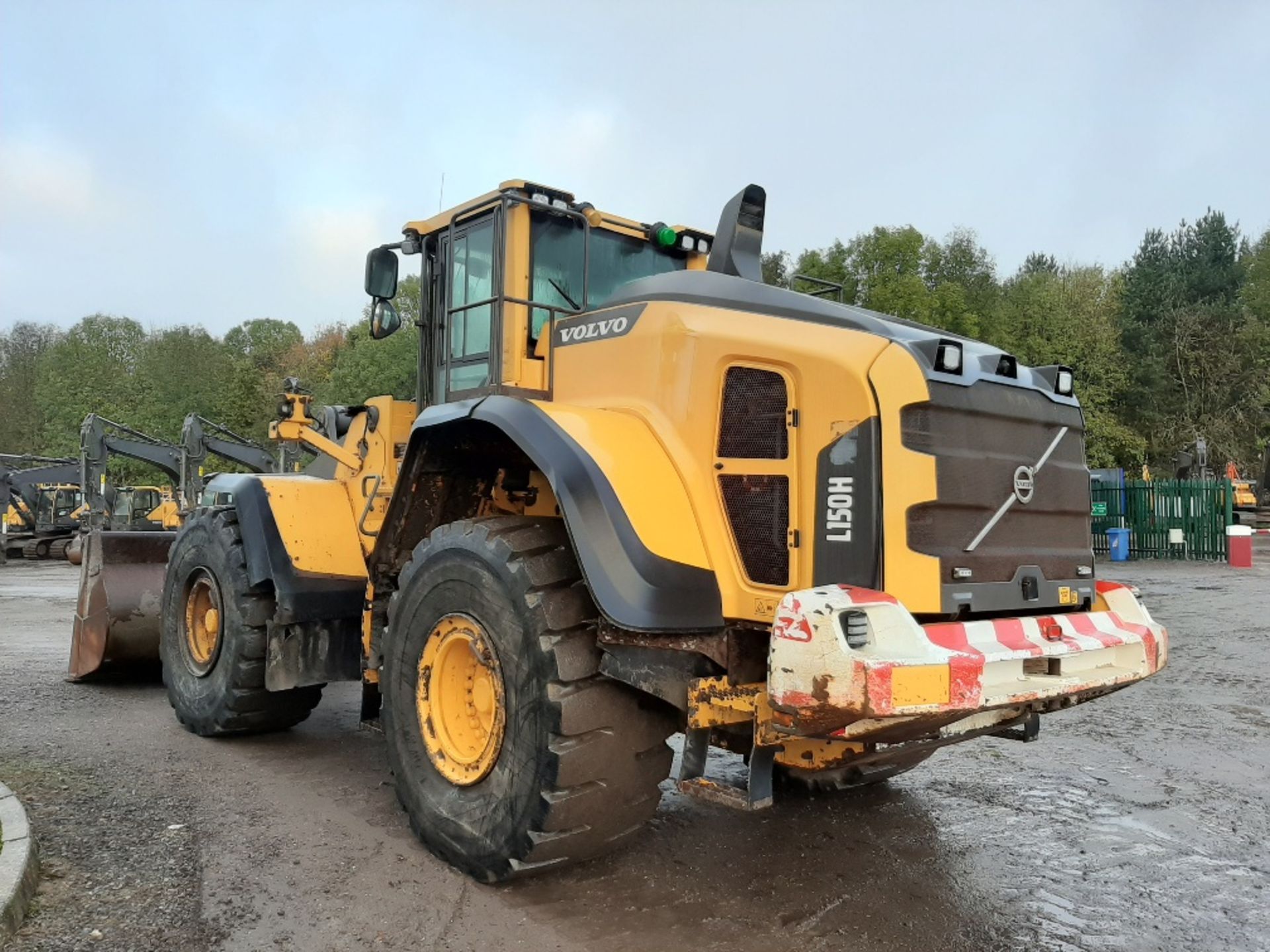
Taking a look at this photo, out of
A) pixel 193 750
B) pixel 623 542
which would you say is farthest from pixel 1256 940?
pixel 193 750

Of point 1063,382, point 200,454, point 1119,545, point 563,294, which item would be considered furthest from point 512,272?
point 200,454

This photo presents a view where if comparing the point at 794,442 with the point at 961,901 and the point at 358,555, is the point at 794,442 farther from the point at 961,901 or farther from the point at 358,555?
the point at 358,555

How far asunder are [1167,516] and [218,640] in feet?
71.2

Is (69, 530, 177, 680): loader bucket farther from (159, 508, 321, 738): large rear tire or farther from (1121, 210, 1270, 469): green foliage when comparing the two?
(1121, 210, 1270, 469): green foliage

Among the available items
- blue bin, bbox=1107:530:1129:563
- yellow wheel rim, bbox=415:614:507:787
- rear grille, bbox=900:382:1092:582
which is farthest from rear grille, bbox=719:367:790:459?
blue bin, bbox=1107:530:1129:563

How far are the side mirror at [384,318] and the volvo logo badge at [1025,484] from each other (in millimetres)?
3276

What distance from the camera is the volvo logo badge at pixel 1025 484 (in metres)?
3.73

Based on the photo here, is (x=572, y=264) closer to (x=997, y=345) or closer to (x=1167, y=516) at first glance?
(x=1167, y=516)

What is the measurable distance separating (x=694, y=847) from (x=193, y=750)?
320 centimetres

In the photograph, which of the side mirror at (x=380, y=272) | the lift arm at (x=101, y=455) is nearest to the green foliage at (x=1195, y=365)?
the lift arm at (x=101, y=455)

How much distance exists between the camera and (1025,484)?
377cm

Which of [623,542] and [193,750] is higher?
[623,542]

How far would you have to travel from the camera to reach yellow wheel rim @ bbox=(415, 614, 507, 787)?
154 inches

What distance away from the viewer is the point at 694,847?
4.29 meters
